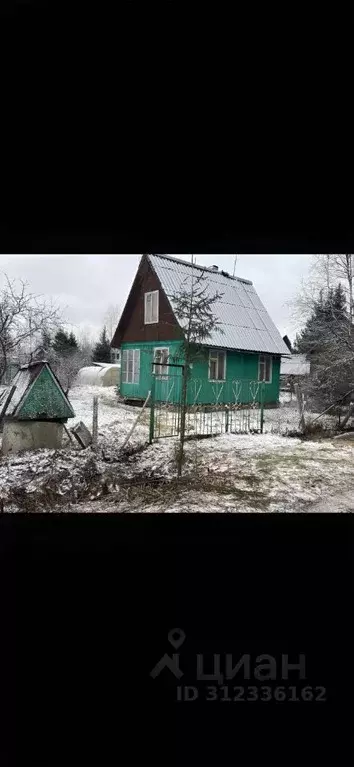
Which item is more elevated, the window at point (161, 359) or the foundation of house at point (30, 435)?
the window at point (161, 359)

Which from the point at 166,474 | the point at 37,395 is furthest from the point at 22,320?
the point at 166,474

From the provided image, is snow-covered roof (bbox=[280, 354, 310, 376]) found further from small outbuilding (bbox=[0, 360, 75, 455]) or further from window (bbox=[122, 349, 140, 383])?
small outbuilding (bbox=[0, 360, 75, 455])

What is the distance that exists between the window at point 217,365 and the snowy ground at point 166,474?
1.09ft

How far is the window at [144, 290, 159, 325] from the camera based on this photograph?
74.7 inches

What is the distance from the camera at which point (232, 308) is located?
196 cm

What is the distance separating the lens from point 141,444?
1888mm

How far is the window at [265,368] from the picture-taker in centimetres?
216

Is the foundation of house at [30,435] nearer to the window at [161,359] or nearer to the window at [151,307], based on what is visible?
the window at [161,359]

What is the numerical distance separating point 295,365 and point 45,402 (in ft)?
4.50

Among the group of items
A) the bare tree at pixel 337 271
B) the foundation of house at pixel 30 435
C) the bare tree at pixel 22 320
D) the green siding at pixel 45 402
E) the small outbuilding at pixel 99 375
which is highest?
the bare tree at pixel 337 271
